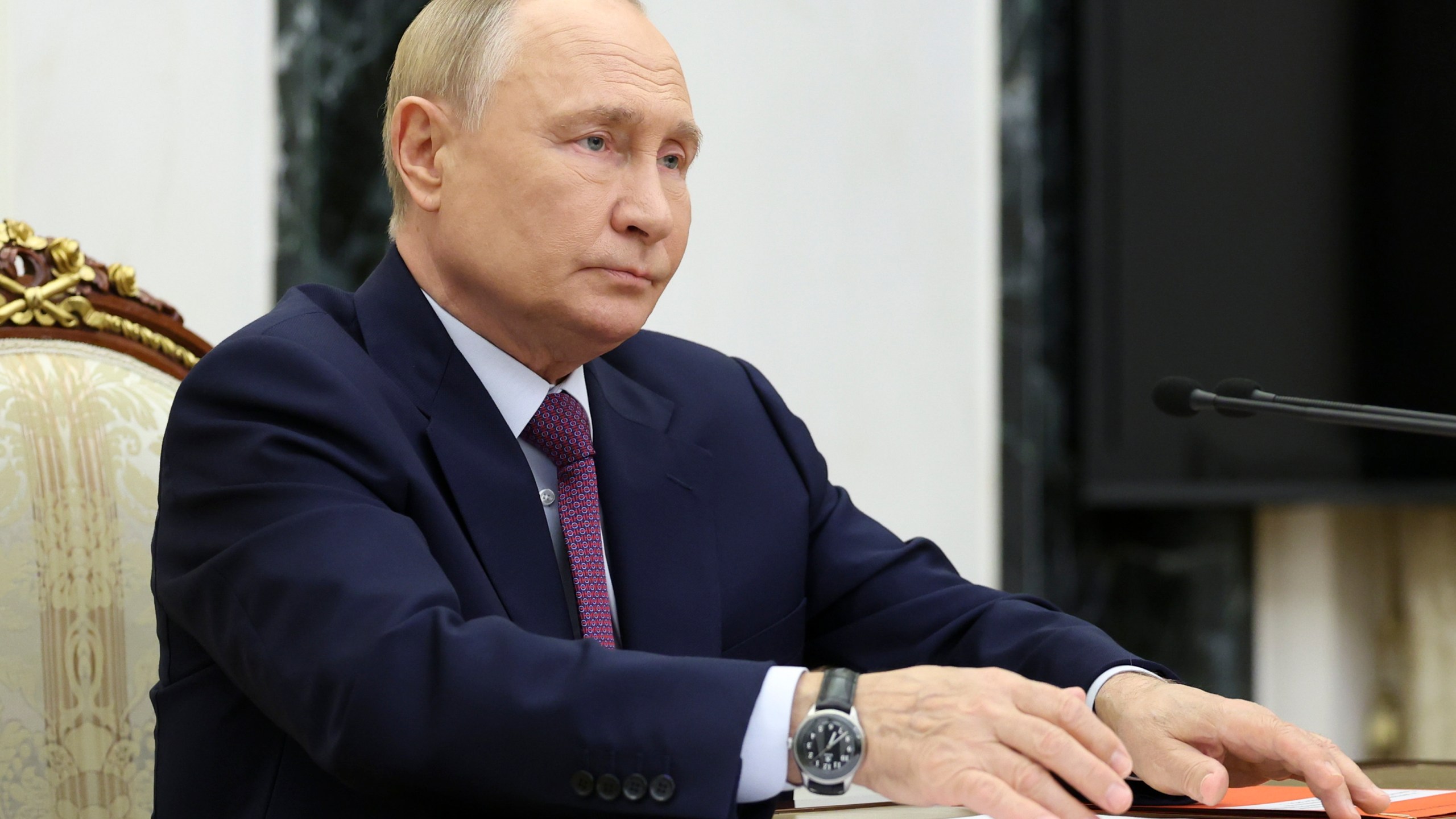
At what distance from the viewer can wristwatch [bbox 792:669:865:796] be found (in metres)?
0.98

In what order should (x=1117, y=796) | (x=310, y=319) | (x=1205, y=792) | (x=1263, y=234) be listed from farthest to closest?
(x=1263, y=234) < (x=310, y=319) < (x=1205, y=792) < (x=1117, y=796)

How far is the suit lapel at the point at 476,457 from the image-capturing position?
49.9 inches

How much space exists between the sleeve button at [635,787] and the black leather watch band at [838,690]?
126mm

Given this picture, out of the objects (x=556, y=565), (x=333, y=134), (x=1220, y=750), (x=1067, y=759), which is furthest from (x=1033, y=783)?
(x=333, y=134)

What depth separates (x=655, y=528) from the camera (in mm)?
1411

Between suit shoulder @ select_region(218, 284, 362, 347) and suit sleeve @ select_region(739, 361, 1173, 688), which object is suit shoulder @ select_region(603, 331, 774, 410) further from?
suit shoulder @ select_region(218, 284, 362, 347)

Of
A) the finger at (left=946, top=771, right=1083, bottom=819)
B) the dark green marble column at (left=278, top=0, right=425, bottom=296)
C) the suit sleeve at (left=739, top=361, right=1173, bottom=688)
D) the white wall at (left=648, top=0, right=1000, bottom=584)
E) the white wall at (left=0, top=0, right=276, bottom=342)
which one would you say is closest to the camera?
the finger at (left=946, top=771, right=1083, bottom=819)

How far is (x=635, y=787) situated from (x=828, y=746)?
0.13 metres

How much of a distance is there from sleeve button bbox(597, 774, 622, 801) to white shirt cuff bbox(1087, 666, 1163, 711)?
0.53 meters

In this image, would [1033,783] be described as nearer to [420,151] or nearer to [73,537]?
[420,151]

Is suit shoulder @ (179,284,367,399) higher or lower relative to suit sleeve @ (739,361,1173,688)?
higher

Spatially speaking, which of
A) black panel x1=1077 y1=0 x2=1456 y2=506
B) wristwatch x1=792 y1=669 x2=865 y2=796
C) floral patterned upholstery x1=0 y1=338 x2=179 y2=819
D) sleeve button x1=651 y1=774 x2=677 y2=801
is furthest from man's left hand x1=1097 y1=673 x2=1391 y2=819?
black panel x1=1077 y1=0 x2=1456 y2=506

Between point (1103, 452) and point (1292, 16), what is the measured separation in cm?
97

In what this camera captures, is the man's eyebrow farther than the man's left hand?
Yes
